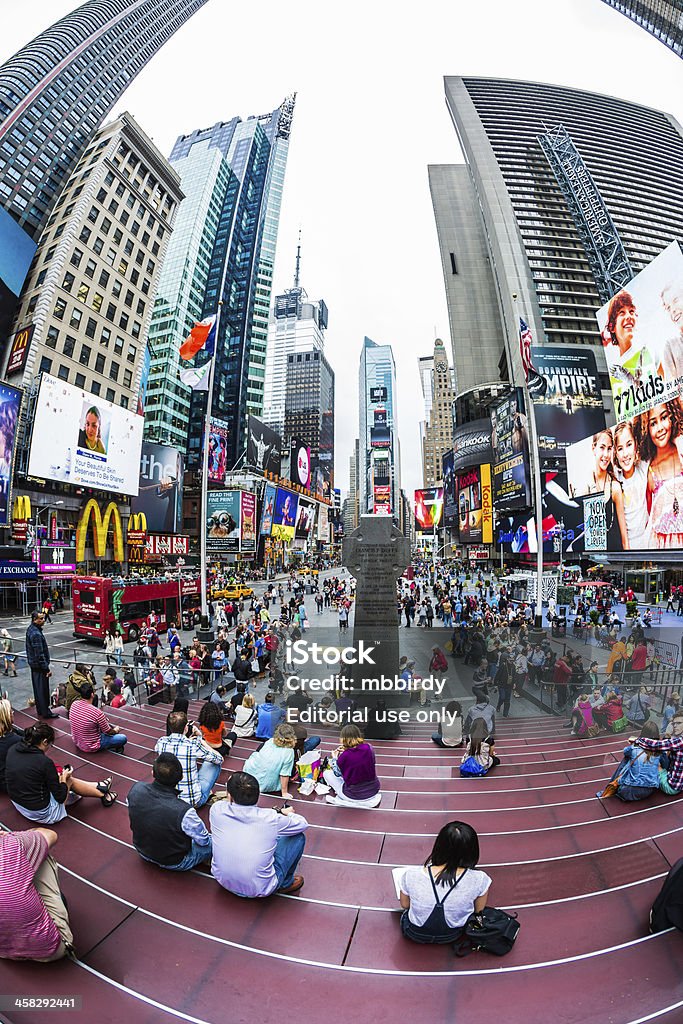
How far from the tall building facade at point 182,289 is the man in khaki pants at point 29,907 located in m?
67.9

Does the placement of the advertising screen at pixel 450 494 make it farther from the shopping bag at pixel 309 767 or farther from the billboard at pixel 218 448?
the shopping bag at pixel 309 767

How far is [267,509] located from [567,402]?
4669 cm

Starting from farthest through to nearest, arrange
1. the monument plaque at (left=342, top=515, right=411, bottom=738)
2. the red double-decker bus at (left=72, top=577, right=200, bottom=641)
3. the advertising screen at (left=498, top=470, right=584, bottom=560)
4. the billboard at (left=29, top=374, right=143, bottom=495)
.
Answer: the advertising screen at (left=498, top=470, right=584, bottom=560)
the billboard at (left=29, top=374, right=143, bottom=495)
the red double-decker bus at (left=72, top=577, right=200, bottom=641)
the monument plaque at (left=342, top=515, right=411, bottom=738)

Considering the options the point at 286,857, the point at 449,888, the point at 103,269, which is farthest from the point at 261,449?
the point at 449,888

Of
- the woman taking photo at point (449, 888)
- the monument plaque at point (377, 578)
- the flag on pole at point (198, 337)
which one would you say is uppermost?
the flag on pole at point (198, 337)

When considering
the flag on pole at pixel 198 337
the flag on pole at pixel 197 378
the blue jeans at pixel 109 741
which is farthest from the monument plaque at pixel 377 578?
the flag on pole at pixel 198 337

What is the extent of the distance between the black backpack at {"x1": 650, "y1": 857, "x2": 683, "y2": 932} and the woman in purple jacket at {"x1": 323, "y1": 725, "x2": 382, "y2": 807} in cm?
303

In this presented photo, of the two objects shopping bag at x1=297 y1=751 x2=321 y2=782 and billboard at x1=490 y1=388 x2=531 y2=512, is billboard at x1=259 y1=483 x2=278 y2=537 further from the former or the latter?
shopping bag at x1=297 y1=751 x2=321 y2=782

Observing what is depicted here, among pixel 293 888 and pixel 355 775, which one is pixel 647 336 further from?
pixel 293 888

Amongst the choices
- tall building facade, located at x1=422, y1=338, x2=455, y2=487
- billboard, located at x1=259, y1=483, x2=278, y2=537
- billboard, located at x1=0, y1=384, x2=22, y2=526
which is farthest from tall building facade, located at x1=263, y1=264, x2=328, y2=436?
billboard, located at x1=0, y1=384, x2=22, y2=526

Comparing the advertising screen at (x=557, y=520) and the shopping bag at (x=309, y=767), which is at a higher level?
the advertising screen at (x=557, y=520)

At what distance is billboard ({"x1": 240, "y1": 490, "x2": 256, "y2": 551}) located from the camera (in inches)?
2331

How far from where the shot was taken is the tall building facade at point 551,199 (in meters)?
80.2

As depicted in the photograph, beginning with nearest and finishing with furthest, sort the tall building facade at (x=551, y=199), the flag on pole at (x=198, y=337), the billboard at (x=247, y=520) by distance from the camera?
1. the flag on pole at (x=198, y=337)
2. the billboard at (x=247, y=520)
3. the tall building facade at (x=551, y=199)
